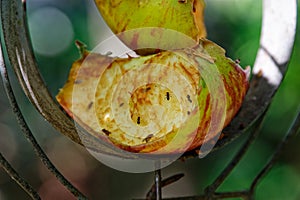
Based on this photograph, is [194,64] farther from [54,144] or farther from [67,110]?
[54,144]

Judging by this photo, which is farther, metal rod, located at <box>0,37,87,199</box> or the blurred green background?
the blurred green background

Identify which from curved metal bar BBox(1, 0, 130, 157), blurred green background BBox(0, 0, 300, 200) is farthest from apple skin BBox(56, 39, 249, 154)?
blurred green background BBox(0, 0, 300, 200)

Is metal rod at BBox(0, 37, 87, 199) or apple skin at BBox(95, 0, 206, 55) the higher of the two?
apple skin at BBox(95, 0, 206, 55)

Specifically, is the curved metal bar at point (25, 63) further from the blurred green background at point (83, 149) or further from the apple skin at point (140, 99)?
the blurred green background at point (83, 149)

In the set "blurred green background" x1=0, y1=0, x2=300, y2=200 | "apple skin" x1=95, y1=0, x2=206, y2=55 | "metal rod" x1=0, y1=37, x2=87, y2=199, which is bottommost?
"blurred green background" x1=0, y1=0, x2=300, y2=200

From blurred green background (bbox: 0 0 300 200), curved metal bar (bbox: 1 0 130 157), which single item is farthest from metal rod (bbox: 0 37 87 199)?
blurred green background (bbox: 0 0 300 200)

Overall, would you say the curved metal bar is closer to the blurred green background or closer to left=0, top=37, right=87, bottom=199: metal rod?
left=0, top=37, right=87, bottom=199: metal rod
